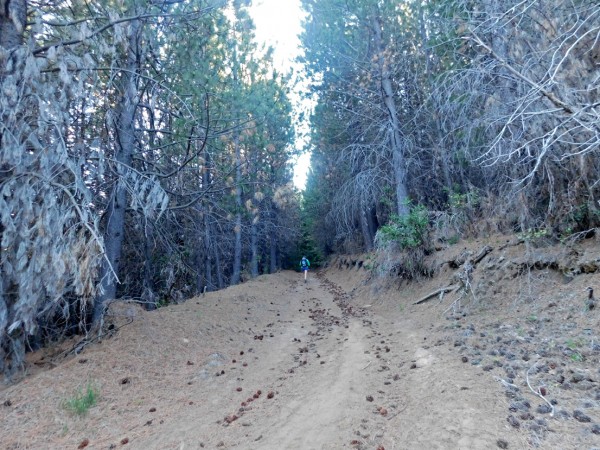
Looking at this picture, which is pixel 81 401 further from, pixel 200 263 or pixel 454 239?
pixel 200 263

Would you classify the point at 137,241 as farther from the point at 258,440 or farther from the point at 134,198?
the point at 258,440

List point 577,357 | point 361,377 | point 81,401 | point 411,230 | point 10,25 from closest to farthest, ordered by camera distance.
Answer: point 577,357, point 81,401, point 361,377, point 10,25, point 411,230

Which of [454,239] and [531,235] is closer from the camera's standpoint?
[531,235]

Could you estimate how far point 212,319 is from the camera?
9.40 meters

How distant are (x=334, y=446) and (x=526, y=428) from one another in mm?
1530

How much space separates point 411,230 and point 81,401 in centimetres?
879

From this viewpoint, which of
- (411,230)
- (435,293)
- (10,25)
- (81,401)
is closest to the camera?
(81,401)

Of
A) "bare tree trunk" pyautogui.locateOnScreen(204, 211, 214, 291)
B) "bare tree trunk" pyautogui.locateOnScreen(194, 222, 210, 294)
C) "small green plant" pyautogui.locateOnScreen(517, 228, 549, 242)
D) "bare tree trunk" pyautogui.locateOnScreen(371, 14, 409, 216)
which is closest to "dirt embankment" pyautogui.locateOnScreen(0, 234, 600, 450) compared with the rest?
"small green plant" pyautogui.locateOnScreen(517, 228, 549, 242)

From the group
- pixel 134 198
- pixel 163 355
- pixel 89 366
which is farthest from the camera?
pixel 163 355

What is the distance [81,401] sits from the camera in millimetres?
5039

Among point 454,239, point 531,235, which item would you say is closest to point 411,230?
point 454,239

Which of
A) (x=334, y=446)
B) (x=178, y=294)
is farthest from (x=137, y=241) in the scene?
(x=334, y=446)

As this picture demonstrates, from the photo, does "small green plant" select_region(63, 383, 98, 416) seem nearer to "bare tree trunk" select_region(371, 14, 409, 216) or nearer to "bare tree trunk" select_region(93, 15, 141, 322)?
"bare tree trunk" select_region(93, 15, 141, 322)

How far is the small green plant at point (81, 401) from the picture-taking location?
4953 millimetres
